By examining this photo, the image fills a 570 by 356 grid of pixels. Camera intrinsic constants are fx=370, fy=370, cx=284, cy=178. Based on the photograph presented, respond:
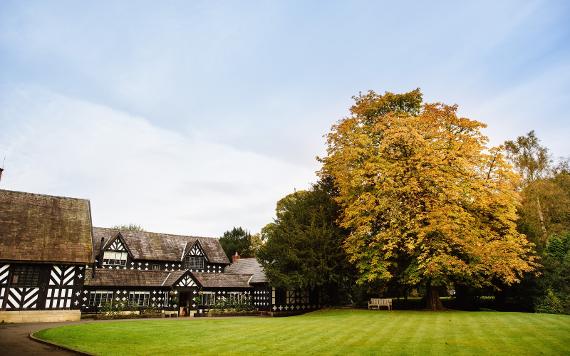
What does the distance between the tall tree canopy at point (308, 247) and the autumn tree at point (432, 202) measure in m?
2.55

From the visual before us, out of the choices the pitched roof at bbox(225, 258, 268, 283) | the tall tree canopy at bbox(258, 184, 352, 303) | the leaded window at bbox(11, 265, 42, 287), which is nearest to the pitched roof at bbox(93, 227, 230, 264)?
the pitched roof at bbox(225, 258, 268, 283)

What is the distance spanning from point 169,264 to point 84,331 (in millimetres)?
20718

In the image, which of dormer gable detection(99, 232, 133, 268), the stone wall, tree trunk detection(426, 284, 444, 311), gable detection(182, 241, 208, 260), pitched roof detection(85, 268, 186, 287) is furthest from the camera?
gable detection(182, 241, 208, 260)

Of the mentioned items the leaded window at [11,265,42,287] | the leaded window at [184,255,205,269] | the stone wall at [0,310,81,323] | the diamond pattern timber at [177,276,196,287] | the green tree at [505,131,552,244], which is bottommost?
the stone wall at [0,310,81,323]

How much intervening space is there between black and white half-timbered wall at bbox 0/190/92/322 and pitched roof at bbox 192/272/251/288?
406 inches

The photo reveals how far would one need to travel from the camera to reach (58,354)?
11.1 meters

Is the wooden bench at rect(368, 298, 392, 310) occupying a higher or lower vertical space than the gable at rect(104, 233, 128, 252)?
lower

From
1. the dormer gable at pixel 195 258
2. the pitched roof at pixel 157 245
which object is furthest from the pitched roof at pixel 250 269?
the dormer gable at pixel 195 258

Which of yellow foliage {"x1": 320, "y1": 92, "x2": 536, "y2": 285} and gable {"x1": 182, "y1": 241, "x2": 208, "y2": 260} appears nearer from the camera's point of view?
yellow foliage {"x1": 320, "y1": 92, "x2": 536, "y2": 285}

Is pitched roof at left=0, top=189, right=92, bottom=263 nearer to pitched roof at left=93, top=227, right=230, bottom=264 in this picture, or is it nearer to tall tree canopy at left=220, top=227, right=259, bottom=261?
pitched roof at left=93, top=227, right=230, bottom=264

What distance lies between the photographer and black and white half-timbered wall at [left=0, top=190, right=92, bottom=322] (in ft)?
80.6

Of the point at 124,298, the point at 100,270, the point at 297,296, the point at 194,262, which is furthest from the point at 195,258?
the point at 297,296

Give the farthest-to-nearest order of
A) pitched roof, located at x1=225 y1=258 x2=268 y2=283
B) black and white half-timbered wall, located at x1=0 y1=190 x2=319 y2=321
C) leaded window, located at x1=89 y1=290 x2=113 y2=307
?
pitched roof, located at x1=225 y1=258 x2=268 y2=283 → leaded window, located at x1=89 y1=290 x2=113 y2=307 → black and white half-timbered wall, located at x1=0 y1=190 x2=319 y2=321

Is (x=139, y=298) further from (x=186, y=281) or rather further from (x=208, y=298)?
(x=208, y=298)
